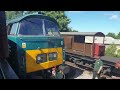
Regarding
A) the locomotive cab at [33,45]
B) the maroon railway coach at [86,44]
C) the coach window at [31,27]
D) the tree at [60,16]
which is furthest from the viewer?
the maroon railway coach at [86,44]

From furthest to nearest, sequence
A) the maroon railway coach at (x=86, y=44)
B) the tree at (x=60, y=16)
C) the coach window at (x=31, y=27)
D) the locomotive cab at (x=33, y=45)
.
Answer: the maroon railway coach at (x=86, y=44) → the tree at (x=60, y=16) → the coach window at (x=31, y=27) → the locomotive cab at (x=33, y=45)

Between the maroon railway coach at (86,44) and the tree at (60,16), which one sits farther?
the maroon railway coach at (86,44)

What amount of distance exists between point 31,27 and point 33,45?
502 millimetres

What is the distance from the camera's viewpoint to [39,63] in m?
4.61

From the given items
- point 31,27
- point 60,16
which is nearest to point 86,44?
point 60,16

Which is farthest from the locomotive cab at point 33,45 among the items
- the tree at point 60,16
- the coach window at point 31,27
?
the tree at point 60,16

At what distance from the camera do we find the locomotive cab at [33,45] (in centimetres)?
438

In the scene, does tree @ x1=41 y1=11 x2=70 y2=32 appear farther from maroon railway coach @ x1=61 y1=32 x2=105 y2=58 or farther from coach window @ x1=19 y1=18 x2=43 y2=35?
maroon railway coach @ x1=61 y1=32 x2=105 y2=58

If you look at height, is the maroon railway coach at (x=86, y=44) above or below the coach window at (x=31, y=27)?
below

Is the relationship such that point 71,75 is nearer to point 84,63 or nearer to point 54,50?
point 54,50

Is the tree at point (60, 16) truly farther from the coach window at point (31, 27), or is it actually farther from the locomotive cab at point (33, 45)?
the coach window at point (31, 27)

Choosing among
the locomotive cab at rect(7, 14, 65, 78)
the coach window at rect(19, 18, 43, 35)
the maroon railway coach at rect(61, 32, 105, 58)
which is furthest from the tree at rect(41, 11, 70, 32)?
the maroon railway coach at rect(61, 32, 105, 58)
